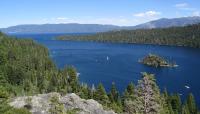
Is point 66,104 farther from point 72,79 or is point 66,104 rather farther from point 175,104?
point 72,79

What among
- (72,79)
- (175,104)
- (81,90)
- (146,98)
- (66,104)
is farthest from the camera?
(72,79)

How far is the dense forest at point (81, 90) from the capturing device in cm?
4609

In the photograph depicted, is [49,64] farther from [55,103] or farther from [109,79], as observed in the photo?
[55,103]

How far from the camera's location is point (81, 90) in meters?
112

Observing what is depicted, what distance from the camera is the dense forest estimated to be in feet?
151

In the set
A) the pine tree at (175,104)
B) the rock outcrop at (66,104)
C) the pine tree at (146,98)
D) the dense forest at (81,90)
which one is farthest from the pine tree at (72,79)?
the pine tree at (146,98)

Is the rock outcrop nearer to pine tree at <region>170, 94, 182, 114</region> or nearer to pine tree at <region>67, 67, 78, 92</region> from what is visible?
pine tree at <region>170, 94, 182, 114</region>

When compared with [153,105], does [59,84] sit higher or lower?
lower

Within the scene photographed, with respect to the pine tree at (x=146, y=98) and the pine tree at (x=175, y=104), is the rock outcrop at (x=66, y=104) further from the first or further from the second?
the pine tree at (x=175, y=104)

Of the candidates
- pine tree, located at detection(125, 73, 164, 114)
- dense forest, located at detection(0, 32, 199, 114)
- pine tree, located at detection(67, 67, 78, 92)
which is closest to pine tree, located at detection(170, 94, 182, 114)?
dense forest, located at detection(0, 32, 199, 114)

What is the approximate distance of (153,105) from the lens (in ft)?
152

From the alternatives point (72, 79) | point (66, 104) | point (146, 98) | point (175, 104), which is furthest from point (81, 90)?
point (146, 98)

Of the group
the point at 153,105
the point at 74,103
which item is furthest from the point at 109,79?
the point at 153,105

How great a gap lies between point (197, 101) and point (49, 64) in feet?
284
